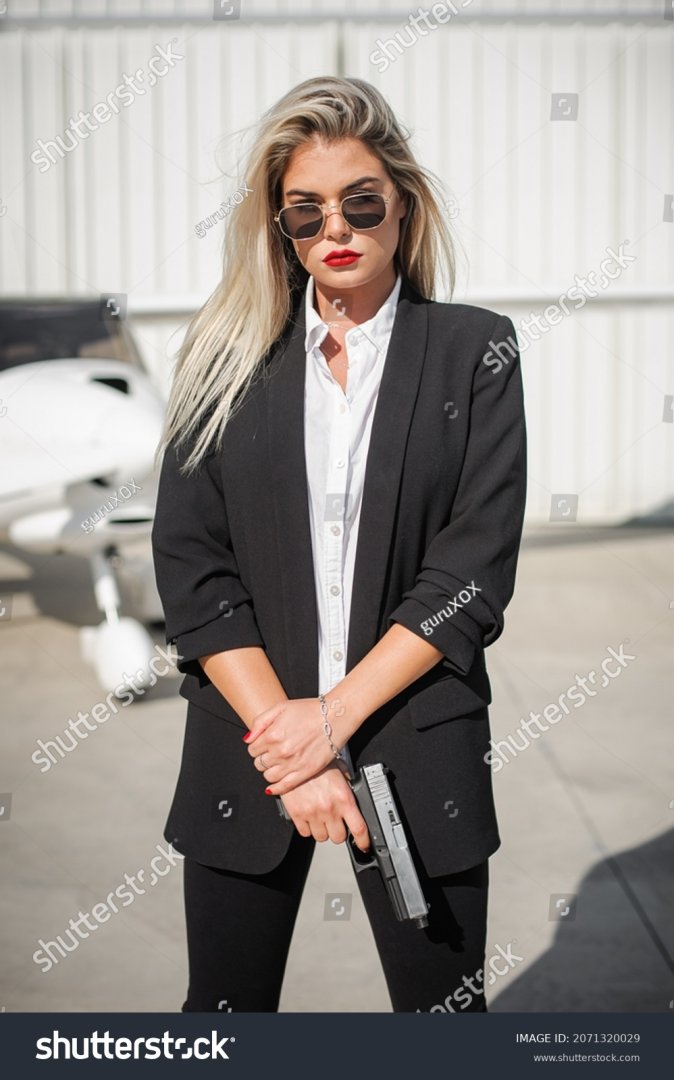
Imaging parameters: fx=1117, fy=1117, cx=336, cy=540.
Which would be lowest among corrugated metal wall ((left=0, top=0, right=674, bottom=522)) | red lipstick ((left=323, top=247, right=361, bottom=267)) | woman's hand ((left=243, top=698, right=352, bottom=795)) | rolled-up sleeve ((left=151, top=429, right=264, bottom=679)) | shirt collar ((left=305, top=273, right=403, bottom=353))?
woman's hand ((left=243, top=698, right=352, bottom=795))

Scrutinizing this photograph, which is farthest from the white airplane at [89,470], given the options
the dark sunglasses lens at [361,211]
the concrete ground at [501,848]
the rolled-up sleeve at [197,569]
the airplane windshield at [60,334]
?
the dark sunglasses lens at [361,211]

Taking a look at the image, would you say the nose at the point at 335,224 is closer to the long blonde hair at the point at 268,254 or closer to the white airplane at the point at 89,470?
the long blonde hair at the point at 268,254

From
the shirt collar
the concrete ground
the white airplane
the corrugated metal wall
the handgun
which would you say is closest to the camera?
the handgun

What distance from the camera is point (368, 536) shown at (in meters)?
1.36

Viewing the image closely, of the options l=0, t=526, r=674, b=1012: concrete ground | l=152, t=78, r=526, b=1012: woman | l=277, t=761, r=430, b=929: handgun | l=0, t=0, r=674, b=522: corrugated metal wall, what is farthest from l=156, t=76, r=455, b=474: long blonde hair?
l=0, t=0, r=674, b=522: corrugated metal wall

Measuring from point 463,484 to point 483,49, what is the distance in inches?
275

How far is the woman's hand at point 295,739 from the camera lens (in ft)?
4.41

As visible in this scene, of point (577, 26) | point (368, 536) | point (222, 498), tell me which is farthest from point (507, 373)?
point (577, 26)

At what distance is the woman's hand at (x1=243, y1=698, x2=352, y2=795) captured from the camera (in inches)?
52.9

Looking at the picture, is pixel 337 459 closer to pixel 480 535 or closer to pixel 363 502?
pixel 363 502

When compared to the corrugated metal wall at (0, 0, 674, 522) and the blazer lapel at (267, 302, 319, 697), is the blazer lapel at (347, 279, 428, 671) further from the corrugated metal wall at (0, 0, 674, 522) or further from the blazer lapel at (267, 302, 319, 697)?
the corrugated metal wall at (0, 0, 674, 522)

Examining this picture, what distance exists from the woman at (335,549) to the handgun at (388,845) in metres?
0.02

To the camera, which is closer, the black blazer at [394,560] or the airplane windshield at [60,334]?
the black blazer at [394,560]

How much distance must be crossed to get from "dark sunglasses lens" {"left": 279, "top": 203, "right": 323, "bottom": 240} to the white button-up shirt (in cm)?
11
